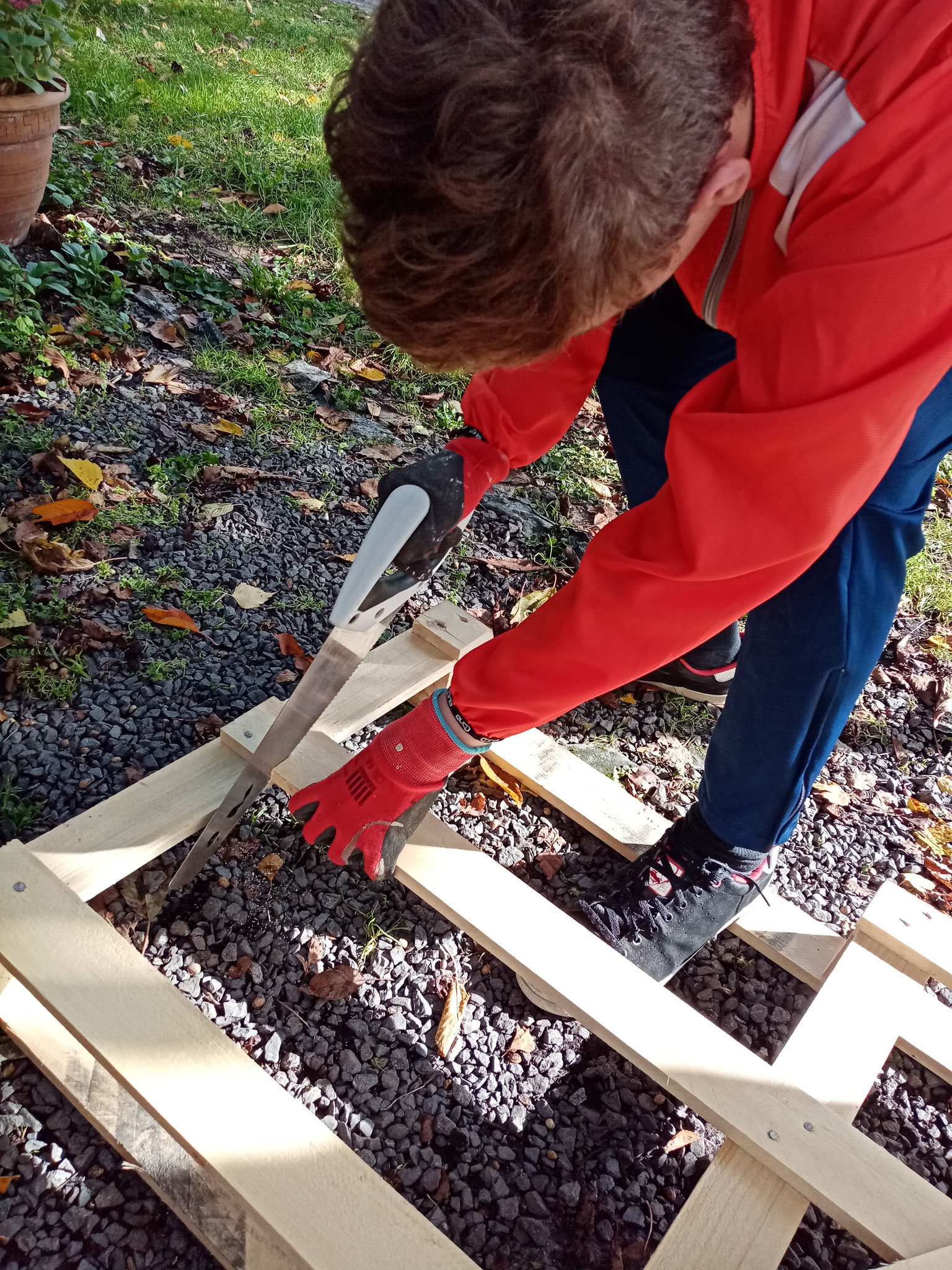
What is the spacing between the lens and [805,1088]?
150cm

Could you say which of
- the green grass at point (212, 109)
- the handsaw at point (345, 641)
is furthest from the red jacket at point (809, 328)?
the green grass at point (212, 109)

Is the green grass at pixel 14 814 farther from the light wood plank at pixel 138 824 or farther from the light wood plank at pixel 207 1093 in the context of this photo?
the light wood plank at pixel 207 1093

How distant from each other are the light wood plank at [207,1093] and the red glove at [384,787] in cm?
34

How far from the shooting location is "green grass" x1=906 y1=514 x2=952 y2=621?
2.94 meters

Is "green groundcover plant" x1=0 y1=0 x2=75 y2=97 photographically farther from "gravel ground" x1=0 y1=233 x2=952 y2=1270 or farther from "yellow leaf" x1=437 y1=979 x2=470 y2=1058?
"yellow leaf" x1=437 y1=979 x2=470 y2=1058

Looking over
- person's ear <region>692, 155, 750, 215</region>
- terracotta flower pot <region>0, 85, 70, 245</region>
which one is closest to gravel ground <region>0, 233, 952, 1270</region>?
terracotta flower pot <region>0, 85, 70, 245</region>

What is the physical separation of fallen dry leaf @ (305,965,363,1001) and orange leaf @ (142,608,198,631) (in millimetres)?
884

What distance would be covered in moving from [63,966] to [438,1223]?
27.1 inches

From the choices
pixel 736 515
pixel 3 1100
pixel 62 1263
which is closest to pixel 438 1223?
pixel 62 1263

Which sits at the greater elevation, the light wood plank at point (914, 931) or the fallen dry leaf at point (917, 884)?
the light wood plank at point (914, 931)

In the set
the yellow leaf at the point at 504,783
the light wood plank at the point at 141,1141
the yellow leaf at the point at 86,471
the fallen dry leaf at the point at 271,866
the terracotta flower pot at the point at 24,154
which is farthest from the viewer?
the terracotta flower pot at the point at 24,154

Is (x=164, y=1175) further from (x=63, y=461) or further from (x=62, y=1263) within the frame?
(x=63, y=461)

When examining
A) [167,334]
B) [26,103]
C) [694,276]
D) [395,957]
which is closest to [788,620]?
[694,276]

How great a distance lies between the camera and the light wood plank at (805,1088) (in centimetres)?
133
